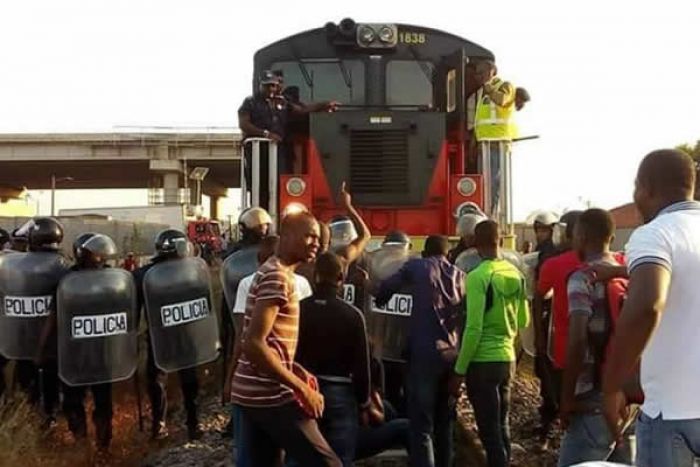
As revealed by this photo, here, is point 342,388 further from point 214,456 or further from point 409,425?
point 214,456

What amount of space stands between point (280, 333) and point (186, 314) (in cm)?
318

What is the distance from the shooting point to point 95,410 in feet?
25.3

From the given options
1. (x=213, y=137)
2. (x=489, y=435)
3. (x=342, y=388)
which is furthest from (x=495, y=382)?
(x=213, y=137)

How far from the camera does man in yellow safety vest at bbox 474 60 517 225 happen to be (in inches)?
392

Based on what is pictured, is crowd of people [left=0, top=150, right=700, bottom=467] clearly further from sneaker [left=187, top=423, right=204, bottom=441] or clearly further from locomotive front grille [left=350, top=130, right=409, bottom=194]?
locomotive front grille [left=350, top=130, right=409, bottom=194]

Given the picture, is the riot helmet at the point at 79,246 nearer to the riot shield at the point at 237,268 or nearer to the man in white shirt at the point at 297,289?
the riot shield at the point at 237,268

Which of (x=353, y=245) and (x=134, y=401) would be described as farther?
(x=134, y=401)

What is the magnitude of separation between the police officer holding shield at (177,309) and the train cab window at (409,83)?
4.13 meters

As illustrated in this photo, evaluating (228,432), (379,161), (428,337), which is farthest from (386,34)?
(428,337)

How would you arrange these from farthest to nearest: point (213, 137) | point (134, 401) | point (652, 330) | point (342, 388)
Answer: point (213, 137), point (134, 401), point (342, 388), point (652, 330)

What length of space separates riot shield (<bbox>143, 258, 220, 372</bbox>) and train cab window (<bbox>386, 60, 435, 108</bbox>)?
4222 mm

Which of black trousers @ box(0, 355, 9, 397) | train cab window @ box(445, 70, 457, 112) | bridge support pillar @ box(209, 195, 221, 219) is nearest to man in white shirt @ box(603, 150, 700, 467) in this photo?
black trousers @ box(0, 355, 9, 397)

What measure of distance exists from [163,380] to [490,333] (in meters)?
3.19

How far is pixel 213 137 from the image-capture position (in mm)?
56000
